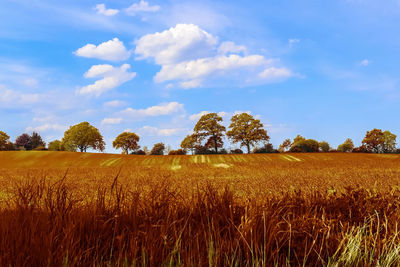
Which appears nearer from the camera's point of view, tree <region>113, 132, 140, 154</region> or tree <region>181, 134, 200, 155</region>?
tree <region>181, 134, 200, 155</region>

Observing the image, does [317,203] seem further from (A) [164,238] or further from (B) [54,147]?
(B) [54,147]

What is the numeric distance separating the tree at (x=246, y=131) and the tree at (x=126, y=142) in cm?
3058

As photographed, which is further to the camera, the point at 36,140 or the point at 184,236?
the point at 36,140

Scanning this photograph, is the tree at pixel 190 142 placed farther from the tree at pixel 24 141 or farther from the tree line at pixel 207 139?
the tree at pixel 24 141

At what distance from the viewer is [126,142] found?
82000 mm

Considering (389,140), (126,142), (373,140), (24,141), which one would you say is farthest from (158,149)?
(389,140)

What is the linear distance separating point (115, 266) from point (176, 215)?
102 centimetres

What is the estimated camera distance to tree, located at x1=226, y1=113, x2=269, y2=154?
62.0 metres

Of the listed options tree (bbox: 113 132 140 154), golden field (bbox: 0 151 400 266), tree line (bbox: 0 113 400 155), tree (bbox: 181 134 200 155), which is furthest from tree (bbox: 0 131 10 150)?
golden field (bbox: 0 151 400 266)

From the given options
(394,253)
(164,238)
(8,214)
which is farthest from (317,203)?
(8,214)

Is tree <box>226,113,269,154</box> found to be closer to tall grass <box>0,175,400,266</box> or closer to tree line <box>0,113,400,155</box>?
tree line <box>0,113,400,155</box>

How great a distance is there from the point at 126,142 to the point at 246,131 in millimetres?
35837

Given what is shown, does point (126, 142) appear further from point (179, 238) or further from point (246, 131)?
point (179, 238)

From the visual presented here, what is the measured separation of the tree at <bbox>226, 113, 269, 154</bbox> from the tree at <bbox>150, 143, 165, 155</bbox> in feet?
67.1
